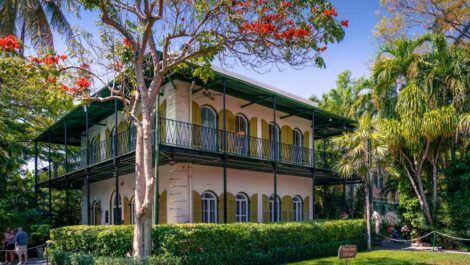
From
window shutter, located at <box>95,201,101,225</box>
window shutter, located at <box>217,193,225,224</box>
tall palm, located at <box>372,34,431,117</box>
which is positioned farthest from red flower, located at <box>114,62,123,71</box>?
tall palm, located at <box>372,34,431,117</box>

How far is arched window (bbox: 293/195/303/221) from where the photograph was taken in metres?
21.0

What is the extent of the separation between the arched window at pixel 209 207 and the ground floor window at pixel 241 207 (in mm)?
1226

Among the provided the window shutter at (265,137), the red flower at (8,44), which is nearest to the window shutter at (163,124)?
the window shutter at (265,137)

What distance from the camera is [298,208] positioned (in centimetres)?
2123

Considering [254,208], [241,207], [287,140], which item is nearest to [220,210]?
[241,207]

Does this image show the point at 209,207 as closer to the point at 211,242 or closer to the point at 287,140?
the point at 211,242

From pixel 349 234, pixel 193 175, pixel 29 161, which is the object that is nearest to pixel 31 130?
pixel 29 161

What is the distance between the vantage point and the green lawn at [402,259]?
44.1 feet

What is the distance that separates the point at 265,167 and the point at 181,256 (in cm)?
712

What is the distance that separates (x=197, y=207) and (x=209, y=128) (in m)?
2.88

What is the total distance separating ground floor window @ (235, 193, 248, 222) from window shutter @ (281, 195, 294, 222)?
250 cm

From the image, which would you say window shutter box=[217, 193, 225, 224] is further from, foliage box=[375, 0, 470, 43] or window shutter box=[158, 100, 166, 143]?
foliage box=[375, 0, 470, 43]

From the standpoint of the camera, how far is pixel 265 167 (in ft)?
57.9

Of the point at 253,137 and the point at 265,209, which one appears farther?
the point at 265,209
